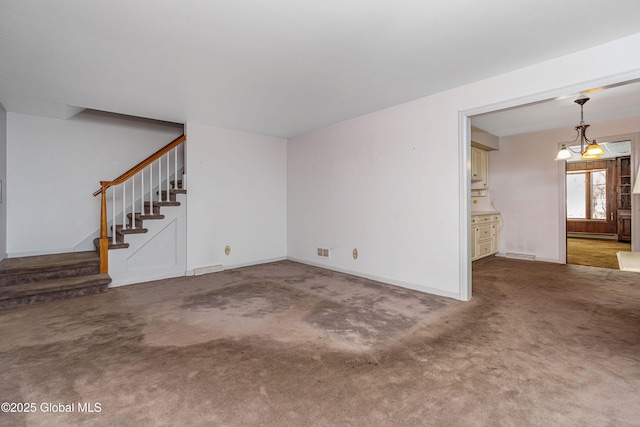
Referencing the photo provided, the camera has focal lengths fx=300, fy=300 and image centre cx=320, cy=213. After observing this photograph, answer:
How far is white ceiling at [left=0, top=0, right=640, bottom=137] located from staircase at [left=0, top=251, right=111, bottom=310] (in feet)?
6.78

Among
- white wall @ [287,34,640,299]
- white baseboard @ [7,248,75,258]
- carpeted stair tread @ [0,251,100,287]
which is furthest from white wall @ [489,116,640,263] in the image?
white baseboard @ [7,248,75,258]

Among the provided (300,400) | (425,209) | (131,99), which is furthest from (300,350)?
(131,99)

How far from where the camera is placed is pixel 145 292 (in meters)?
3.85

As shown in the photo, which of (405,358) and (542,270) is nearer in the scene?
(405,358)

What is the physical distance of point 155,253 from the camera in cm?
448

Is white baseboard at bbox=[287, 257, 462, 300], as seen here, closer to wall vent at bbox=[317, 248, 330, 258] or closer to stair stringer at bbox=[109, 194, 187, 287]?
wall vent at bbox=[317, 248, 330, 258]

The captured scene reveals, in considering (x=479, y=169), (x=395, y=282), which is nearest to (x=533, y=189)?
(x=479, y=169)

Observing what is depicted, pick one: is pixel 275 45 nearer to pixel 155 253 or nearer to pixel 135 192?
pixel 155 253

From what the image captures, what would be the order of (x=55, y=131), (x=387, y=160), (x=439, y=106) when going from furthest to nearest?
(x=55, y=131)
(x=387, y=160)
(x=439, y=106)

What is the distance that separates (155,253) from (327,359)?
136 inches

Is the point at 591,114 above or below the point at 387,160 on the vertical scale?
above

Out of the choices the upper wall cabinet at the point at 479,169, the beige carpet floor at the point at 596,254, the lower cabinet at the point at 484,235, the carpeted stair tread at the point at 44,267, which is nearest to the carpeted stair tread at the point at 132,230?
the carpeted stair tread at the point at 44,267

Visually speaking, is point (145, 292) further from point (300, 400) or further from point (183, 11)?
point (183, 11)

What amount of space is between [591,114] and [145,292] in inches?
274
